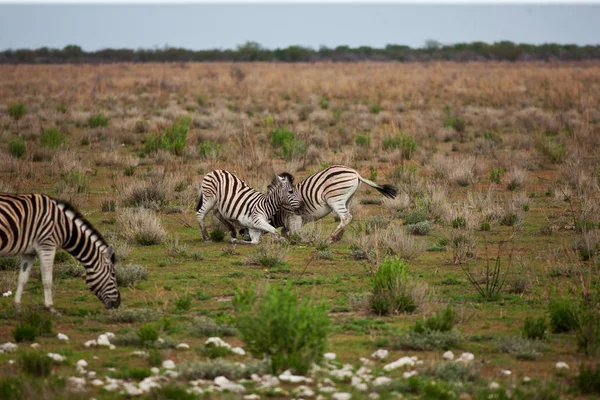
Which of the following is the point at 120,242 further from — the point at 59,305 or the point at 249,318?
the point at 249,318

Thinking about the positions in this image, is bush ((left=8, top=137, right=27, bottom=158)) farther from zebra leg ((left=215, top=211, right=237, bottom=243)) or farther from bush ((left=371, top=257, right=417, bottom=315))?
bush ((left=371, top=257, right=417, bottom=315))

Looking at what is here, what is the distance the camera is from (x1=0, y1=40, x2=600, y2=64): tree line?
81.9 m

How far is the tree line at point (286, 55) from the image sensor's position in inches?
3223

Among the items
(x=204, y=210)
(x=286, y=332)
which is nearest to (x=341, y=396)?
(x=286, y=332)

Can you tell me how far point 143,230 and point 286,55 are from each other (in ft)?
247

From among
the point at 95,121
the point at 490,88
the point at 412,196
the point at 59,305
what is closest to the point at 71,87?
the point at 95,121

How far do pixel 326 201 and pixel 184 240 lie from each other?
2.68m

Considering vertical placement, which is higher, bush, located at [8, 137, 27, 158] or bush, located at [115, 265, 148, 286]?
bush, located at [8, 137, 27, 158]

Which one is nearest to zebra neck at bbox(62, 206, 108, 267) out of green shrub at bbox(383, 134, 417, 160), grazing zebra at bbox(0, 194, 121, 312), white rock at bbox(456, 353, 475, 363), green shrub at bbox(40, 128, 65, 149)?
grazing zebra at bbox(0, 194, 121, 312)

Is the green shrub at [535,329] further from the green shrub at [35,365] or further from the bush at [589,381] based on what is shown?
the green shrub at [35,365]

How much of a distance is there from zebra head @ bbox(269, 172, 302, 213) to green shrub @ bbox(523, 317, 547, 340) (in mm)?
5716

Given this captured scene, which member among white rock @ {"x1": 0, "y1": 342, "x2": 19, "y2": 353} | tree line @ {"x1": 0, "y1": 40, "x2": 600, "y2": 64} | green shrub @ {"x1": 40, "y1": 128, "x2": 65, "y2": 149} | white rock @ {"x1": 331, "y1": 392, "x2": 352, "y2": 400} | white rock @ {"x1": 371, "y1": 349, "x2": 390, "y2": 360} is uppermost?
tree line @ {"x1": 0, "y1": 40, "x2": 600, "y2": 64}

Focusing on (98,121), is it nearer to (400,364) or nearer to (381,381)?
(400,364)

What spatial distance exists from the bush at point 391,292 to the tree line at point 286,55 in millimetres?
76243
